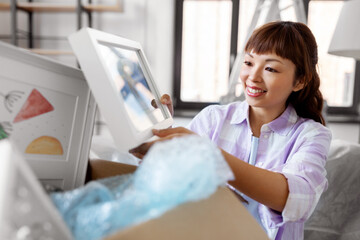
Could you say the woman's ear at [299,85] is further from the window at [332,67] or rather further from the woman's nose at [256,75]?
the window at [332,67]

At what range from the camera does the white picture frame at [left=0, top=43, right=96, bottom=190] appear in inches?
19.2

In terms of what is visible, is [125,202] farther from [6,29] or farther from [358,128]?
[6,29]

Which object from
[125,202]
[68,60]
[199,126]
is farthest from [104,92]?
[68,60]

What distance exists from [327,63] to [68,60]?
2187 millimetres

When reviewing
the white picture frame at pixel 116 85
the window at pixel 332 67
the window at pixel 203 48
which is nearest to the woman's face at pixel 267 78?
the white picture frame at pixel 116 85

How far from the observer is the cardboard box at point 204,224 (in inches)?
12.5

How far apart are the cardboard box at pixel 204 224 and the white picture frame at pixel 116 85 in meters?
0.12

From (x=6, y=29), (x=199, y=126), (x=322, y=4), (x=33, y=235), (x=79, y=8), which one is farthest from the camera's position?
(x=6, y=29)

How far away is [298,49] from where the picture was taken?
2.65ft

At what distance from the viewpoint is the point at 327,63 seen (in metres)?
2.67

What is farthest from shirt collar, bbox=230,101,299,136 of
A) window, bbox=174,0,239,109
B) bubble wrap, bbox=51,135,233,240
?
window, bbox=174,0,239,109

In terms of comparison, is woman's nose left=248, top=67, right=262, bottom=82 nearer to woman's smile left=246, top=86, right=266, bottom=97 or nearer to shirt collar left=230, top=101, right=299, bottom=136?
woman's smile left=246, top=86, right=266, bottom=97

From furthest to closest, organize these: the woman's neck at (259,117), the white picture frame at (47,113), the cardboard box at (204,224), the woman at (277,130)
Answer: the woman's neck at (259,117), the woman at (277,130), the white picture frame at (47,113), the cardboard box at (204,224)

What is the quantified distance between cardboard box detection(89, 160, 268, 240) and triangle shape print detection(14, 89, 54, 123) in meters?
0.30
